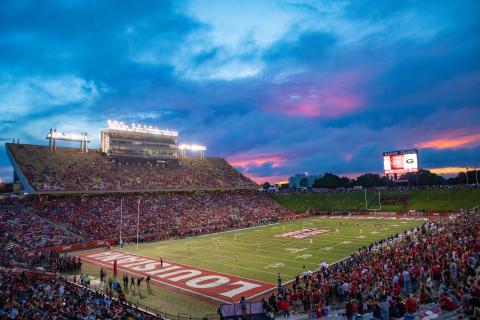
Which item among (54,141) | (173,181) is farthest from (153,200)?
(54,141)

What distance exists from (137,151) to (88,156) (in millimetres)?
8690

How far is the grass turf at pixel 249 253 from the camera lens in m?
22.0

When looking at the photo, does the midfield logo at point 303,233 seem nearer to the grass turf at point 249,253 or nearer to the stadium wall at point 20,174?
the grass turf at point 249,253

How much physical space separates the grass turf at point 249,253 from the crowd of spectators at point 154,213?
16.4ft

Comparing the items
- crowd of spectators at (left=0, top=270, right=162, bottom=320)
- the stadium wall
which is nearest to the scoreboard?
the stadium wall

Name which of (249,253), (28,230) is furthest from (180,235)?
(28,230)

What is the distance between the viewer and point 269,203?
249ft

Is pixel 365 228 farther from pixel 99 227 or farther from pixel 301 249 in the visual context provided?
pixel 99 227

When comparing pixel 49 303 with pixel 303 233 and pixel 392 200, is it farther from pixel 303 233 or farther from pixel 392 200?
pixel 392 200

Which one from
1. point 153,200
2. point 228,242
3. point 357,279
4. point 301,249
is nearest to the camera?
point 357,279

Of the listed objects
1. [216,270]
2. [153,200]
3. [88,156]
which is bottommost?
[216,270]

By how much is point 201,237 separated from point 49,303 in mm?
32953

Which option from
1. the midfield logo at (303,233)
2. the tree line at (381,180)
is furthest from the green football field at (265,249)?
the tree line at (381,180)

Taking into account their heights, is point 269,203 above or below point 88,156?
below
